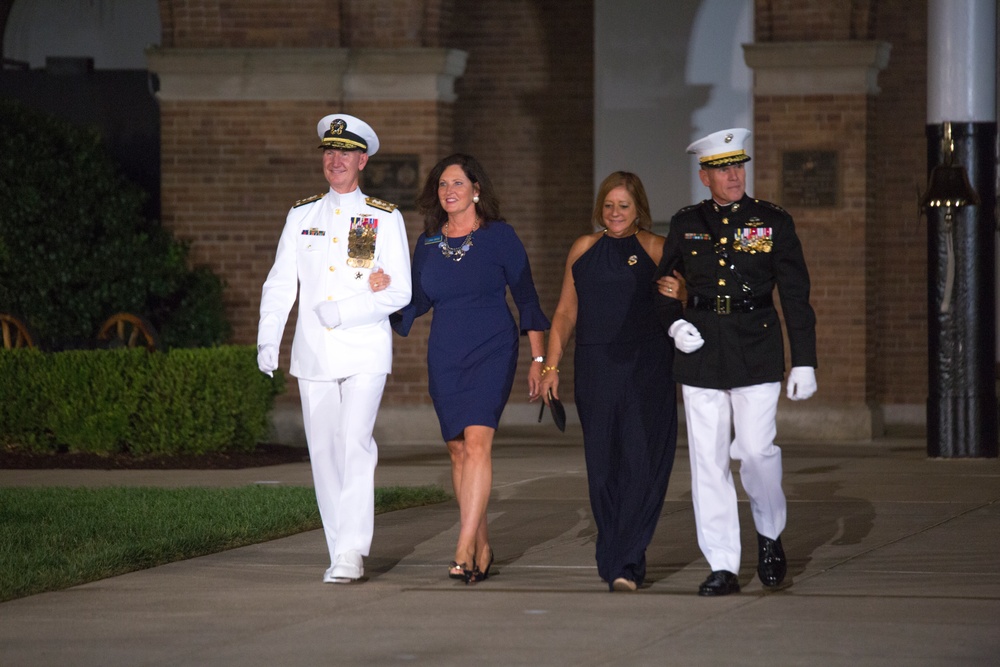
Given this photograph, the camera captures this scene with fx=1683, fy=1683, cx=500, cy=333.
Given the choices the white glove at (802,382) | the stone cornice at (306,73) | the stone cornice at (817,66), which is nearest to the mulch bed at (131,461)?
the stone cornice at (306,73)

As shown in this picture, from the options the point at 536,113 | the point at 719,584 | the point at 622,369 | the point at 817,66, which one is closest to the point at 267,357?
the point at 622,369

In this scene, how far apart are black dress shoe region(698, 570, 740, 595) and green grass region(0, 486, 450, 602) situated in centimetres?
262

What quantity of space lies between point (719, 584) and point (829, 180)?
8.39 metres

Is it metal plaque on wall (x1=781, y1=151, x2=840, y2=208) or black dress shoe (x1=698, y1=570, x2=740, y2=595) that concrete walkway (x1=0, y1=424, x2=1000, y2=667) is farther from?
metal plaque on wall (x1=781, y1=151, x2=840, y2=208)

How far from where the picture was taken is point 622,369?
7254mm

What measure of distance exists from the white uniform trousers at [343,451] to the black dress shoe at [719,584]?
1.49 meters

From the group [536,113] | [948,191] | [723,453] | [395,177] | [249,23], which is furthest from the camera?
[536,113]

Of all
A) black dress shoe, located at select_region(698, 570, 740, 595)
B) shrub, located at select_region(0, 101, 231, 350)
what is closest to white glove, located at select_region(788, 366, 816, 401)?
black dress shoe, located at select_region(698, 570, 740, 595)

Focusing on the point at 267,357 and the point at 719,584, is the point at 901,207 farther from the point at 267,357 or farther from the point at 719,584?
the point at 267,357

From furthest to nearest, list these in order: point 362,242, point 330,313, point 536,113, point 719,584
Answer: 1. point 536,113
2. point 362,242
3. point 330,313
4. point 719,584

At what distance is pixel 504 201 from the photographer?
56.0 ft

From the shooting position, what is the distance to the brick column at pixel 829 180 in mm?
14547

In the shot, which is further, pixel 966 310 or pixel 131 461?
pixel 966 310

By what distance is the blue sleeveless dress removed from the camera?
7.20 metres
